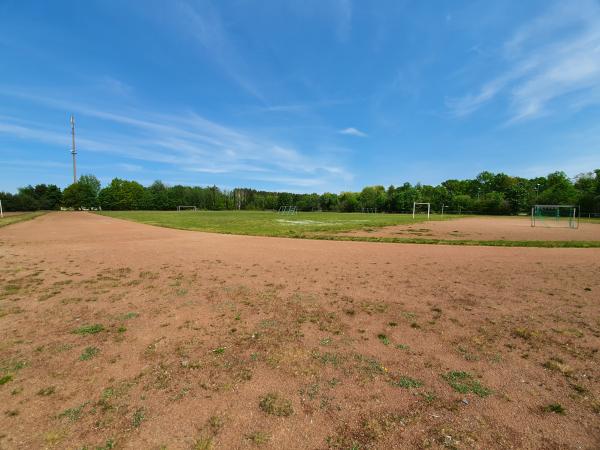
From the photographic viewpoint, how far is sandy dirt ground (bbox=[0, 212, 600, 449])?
2.84 metres

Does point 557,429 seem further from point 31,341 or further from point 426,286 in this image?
point 31,341

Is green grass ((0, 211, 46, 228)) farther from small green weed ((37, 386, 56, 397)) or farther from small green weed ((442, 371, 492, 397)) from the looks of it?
small green weed ((442, 371, 492, 397))

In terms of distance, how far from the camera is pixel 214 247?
1487 centimetres

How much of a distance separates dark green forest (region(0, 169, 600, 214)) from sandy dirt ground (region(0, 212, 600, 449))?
87615mm

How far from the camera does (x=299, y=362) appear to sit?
13.4 ft

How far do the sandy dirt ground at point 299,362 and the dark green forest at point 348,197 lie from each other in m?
87.6

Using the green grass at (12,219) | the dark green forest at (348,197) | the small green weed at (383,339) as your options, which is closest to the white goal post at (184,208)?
the dark green forest at (348,197)

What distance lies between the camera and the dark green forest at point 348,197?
87.9 meters

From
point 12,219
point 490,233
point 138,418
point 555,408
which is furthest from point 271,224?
point 12,219

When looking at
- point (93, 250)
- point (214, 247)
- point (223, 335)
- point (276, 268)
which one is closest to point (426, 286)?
point (276, 268)

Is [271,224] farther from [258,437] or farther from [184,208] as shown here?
[184,208]

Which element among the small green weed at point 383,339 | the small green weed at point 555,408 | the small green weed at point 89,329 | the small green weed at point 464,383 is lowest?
the small green weed at point 555,408

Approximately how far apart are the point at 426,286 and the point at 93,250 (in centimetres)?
1497

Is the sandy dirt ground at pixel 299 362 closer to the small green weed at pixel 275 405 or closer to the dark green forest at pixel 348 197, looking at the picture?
the small green weed at pixel 275 405
